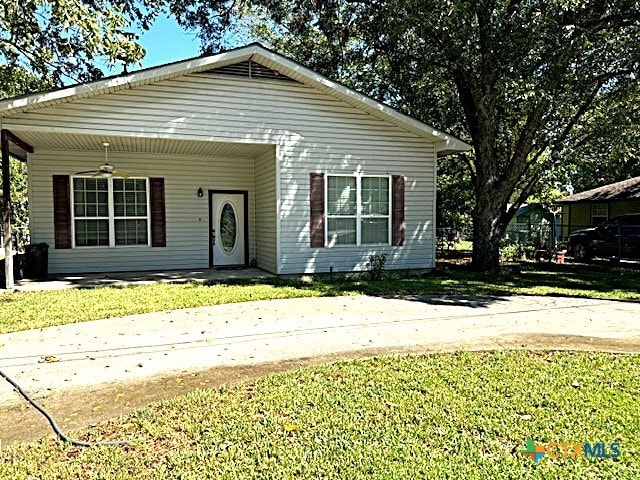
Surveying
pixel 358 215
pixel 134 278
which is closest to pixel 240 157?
pixel 358 215

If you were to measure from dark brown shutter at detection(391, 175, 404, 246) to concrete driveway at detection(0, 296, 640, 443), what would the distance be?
3.68 m

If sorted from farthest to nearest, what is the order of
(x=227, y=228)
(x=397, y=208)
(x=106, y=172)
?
(x=227, y=228)
(x=397, y=208)
(x=106, y=172)

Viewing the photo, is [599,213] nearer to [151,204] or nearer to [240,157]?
[240,157]

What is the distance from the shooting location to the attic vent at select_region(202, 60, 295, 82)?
32.6 feet

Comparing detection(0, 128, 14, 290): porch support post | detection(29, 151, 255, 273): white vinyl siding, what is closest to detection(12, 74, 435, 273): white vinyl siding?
detection(29, 151, 255, 273): white vinyl siding

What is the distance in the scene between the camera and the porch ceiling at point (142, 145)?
9.55 m

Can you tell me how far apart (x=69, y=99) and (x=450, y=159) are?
16.4 metres

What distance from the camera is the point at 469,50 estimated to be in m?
10.7

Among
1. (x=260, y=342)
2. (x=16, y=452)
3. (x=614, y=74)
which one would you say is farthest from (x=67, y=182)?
(x=614, y=74)

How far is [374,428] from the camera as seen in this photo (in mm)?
3180

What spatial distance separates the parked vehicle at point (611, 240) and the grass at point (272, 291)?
3.86m

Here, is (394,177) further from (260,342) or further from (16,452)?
(16,452)

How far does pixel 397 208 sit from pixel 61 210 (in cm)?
817

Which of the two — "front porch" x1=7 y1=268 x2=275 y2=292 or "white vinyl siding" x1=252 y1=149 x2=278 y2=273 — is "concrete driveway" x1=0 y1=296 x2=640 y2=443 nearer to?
"front porch" x1=7 y1=268 x2=275 y2=292
